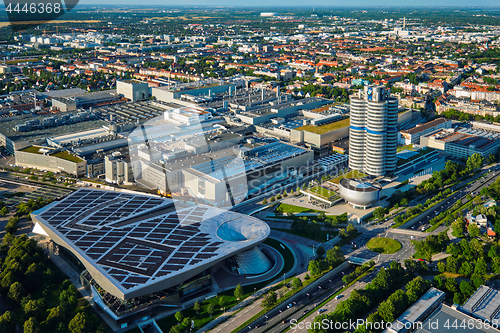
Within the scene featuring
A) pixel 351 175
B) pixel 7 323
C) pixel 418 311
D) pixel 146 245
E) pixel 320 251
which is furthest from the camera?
pixel 351 175

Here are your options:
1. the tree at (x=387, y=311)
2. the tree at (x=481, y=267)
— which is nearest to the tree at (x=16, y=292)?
the tree at (x=387, y=311)

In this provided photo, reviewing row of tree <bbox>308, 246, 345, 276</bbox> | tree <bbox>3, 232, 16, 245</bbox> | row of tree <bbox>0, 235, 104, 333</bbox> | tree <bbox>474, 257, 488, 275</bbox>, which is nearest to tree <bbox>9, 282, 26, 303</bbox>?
row of tree <bbox>0, 235, 104, 333</bbox>

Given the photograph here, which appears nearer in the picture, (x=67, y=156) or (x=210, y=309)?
(x=210, y=309)

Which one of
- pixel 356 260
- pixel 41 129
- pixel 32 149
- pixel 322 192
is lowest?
pixel 356 260

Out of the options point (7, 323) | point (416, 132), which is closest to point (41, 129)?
point (7, 323)

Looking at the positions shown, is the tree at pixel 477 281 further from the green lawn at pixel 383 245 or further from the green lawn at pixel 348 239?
the green lawn at pixel 348 239

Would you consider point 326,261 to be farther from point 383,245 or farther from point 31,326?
point 31,326
